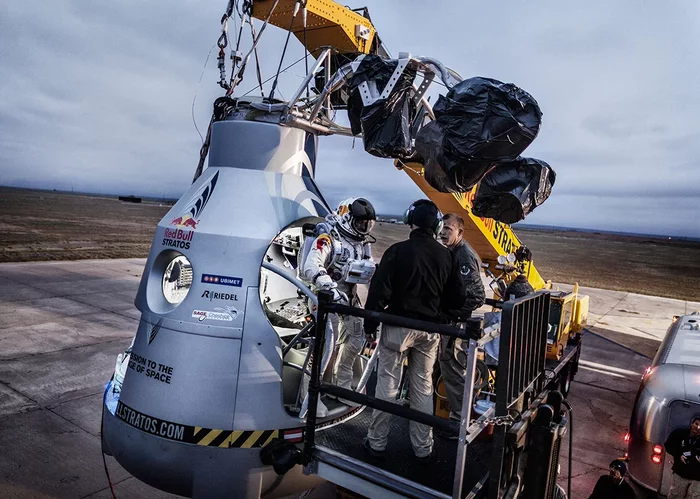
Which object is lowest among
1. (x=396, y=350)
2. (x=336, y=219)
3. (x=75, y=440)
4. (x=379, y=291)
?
(x=75, y=440)

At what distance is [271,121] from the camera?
4727mm

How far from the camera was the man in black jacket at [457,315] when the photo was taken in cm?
434

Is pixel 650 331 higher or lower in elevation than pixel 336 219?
lower

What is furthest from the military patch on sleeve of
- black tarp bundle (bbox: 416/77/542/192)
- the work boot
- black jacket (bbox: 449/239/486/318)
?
the work boot

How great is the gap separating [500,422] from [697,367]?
13.2 feet

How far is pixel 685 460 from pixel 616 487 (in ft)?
2.51

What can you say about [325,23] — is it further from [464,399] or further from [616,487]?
[616,487]

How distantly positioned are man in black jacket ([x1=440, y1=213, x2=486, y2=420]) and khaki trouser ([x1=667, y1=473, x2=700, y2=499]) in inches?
93.3

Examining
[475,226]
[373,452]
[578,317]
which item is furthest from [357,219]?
[578,317]

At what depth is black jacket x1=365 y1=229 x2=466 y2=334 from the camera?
373 cm

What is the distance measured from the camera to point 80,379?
26.5 feet

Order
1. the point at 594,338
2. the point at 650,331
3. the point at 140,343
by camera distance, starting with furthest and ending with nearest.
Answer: the point at 650,331 → the point at 594,338 → the point at 140,343

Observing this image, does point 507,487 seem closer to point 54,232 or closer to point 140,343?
point 140,343

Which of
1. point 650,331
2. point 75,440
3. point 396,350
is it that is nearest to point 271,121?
point 396,350
